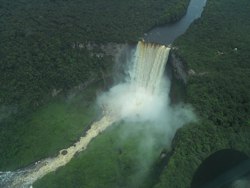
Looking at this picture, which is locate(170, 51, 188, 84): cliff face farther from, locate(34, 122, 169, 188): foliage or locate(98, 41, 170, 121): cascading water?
locate(34, 122, 169, 188): foliage

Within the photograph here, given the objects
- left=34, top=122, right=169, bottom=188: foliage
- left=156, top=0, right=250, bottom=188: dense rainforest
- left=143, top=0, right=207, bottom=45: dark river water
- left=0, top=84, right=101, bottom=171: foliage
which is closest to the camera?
left=156, top=0, right=250, bottom=188: dense rainforest

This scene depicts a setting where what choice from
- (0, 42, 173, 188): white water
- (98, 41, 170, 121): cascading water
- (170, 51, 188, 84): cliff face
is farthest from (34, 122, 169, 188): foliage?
(170, 51, 188, 84): cliff face

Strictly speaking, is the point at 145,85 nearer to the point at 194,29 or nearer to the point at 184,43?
the point at 184,43

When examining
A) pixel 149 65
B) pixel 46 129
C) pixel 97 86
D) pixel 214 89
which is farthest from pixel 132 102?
pixel 46 129

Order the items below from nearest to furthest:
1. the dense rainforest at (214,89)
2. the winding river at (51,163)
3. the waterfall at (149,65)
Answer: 1. the dense rainforest at (214,89)
2. the winding river at (51,163)
3. the waterfall at (149,65)

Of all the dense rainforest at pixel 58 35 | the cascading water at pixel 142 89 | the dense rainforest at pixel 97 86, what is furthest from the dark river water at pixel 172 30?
the cascading water at pixel 142 89

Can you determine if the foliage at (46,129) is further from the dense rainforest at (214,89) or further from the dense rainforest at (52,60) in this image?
the dense rainforest at (214,89)

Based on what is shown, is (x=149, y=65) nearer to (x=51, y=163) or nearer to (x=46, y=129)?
(x=46, y=129)
